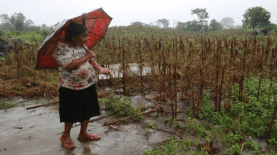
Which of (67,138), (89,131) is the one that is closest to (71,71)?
(67,138)

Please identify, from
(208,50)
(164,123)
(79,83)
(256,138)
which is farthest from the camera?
(208,50)

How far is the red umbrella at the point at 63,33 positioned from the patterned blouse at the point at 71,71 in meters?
0.12

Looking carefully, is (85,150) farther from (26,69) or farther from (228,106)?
(26,69)

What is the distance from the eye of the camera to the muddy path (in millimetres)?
2252

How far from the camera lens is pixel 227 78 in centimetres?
338

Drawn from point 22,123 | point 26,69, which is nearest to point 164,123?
point 22,123

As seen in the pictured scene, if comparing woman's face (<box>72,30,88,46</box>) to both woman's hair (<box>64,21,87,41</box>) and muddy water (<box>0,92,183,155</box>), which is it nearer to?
woman's hair (<box>64,21,87,41</box>)

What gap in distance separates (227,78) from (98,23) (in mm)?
2662

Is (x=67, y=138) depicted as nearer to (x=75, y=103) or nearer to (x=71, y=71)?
(x=75, y=103)

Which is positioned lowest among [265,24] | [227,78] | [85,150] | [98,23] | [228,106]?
[85,150]

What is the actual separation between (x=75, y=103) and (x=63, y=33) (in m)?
0.88

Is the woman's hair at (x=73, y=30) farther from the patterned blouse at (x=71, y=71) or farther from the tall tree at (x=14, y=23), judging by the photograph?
the tall tree at (x=14, y=23)

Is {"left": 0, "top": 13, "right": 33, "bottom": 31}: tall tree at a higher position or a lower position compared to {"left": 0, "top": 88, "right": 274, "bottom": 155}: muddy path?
higher

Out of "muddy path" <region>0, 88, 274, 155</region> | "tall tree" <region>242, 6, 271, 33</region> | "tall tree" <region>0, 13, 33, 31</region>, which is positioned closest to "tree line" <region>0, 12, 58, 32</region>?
"tall tree" <region>0, 13, 33, 31</region>
